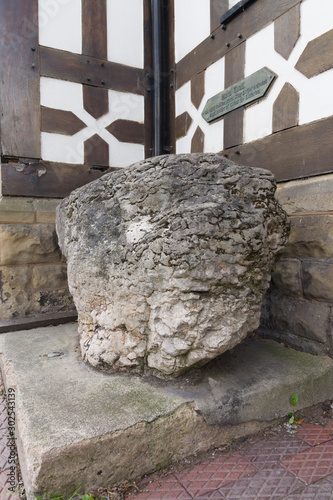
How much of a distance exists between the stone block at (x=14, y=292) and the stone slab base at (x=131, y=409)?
36.1 inches

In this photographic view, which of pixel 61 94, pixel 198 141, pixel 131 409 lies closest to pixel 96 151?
pixel 61 94

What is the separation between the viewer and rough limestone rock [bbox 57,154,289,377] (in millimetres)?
1475

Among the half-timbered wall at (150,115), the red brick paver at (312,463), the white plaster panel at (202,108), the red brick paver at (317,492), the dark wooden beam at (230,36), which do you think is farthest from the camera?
the white plaster panel at (202,108)

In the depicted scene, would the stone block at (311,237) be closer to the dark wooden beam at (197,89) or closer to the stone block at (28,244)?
the dark wooden beam at (197,89)

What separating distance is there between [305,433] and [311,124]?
1752 millimetres

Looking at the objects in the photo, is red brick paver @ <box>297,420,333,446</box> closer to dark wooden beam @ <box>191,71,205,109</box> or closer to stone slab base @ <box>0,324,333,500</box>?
stone slab base @ <box>0,324,333,500</box>

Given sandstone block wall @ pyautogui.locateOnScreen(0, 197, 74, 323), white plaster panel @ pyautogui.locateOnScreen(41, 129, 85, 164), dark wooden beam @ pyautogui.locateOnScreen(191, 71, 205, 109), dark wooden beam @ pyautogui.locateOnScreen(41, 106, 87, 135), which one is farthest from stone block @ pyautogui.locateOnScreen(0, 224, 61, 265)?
dark wooden beam @ pyautogui.locateOnScreen(191, 71, 205, 109)

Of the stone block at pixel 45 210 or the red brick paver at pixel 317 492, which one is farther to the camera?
the stone block at pixel 45 210

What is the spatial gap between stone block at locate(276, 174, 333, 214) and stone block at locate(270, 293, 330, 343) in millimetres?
602

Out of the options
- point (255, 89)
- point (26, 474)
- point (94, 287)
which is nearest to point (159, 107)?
point (255, 89)

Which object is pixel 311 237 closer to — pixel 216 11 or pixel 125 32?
pixel 216 11

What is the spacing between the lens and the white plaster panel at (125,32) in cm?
326

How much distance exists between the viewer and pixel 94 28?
319 cm

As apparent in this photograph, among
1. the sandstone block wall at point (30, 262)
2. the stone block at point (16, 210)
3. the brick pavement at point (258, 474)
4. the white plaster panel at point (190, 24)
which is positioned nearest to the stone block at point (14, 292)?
the sandstone block wall at point (30, 262)
